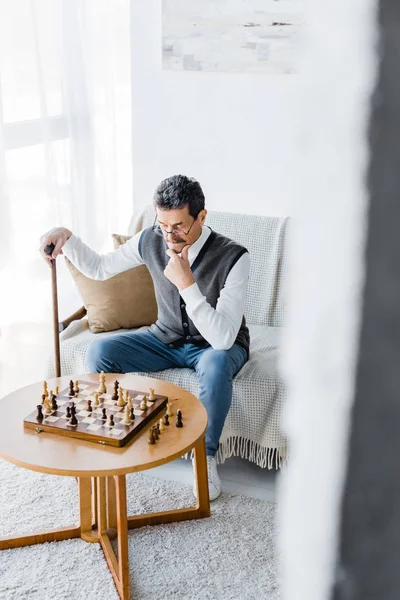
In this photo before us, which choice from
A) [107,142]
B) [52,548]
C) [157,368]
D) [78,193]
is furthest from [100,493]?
[107,142]

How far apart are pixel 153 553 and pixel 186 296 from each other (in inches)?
30.6

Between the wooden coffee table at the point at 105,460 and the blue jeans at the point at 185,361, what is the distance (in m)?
0.17

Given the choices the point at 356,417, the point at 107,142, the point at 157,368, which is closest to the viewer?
the point at 356,417

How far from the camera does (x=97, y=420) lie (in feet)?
6.00

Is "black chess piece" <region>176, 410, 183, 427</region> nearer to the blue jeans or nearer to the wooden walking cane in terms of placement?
the blue jeans

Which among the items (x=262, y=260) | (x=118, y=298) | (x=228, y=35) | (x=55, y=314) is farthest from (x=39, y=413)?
(x=228, y=35)

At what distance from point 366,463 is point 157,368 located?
2.37 m

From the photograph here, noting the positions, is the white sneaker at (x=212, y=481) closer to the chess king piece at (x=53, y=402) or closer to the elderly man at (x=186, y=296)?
the elderly man at (x=186, y=296)

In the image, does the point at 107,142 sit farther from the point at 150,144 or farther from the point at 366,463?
the point at 366,463

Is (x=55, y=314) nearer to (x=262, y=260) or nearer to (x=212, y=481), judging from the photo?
(x=212, y=481)

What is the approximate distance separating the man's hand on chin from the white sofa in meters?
0.36

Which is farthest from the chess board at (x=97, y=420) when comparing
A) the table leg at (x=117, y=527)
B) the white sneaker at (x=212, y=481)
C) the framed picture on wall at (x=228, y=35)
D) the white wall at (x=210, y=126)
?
the framed picture on wall at (x=228, y=35)

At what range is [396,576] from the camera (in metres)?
0.09

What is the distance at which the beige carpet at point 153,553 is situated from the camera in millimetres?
1826
